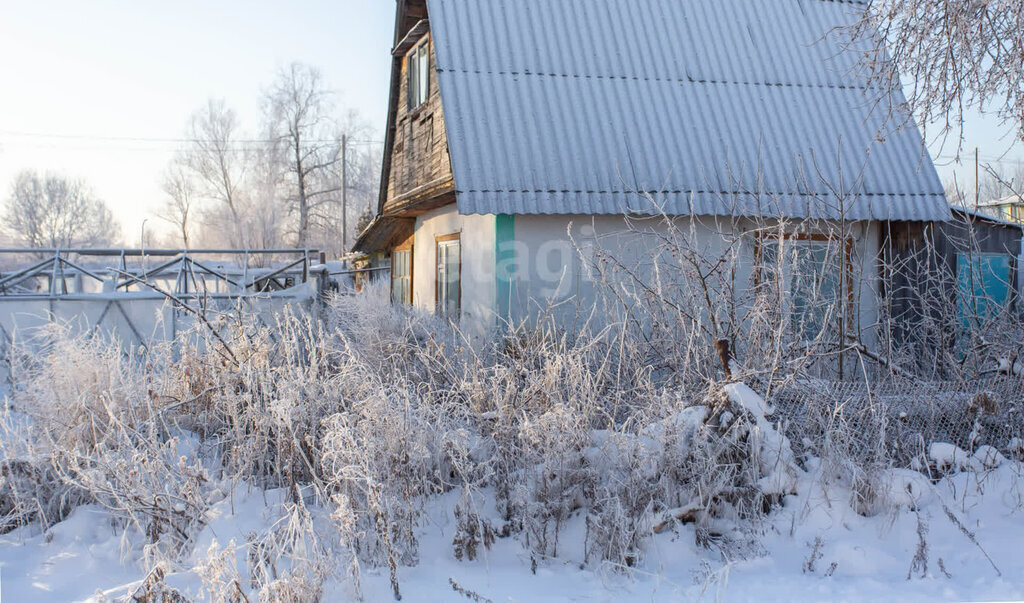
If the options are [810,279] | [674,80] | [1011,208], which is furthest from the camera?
[1011,208]

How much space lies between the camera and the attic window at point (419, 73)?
37.3 feet

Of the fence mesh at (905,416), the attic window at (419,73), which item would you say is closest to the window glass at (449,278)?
the attic window at (419,73)

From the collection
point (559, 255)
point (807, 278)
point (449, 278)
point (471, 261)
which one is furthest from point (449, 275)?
point (807, 278)

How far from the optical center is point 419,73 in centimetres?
1177

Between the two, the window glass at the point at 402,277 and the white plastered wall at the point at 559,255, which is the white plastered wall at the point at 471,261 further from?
the window glass at the point at 402,277

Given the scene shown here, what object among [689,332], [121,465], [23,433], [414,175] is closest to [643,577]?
[689,332]

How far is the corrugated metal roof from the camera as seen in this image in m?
9.11

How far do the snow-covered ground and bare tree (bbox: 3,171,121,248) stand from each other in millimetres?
44785

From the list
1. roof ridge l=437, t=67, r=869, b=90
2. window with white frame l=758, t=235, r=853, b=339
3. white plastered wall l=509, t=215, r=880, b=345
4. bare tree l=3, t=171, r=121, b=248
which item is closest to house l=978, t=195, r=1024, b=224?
window with white frame l=758, t=235, r=853, b=339

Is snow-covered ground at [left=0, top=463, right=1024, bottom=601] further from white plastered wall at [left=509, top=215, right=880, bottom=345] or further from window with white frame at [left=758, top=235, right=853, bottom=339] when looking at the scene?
white plastered wall at [left=509, top=215, right=880, bottom=345]

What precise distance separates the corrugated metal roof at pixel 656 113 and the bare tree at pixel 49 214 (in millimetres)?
41182

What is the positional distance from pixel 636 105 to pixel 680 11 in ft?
7.34

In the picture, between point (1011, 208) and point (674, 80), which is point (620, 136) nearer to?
point (674, 80)

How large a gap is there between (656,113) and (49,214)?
46777 millimetres
